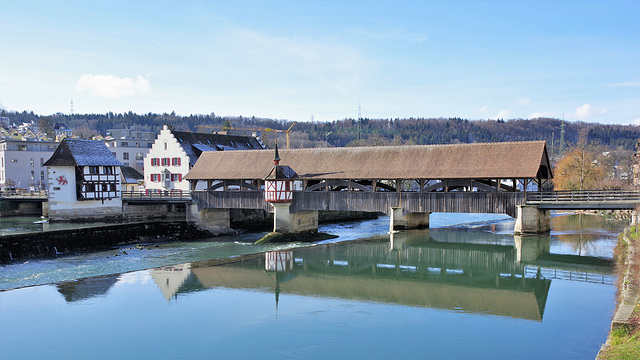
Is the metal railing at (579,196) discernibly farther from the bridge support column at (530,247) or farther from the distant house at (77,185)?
the distant house at (77,185)

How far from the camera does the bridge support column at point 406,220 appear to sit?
990 inches

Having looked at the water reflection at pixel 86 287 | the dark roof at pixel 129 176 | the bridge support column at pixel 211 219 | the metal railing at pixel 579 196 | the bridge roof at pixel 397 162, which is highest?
the bridge roof at pixel 397 162

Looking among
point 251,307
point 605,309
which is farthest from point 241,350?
point 605,309

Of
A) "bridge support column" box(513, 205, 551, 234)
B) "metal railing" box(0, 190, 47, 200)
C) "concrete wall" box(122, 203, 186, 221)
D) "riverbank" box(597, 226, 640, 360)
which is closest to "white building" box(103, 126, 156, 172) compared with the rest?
"metal railing" box(0, 190, 47, 200)

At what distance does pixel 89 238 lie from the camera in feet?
75.3

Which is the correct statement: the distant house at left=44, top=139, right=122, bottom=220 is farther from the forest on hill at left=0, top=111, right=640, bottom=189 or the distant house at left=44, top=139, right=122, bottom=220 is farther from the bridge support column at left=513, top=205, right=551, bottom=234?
the forest on hill at left=0, top=111, right=640, bottom=189

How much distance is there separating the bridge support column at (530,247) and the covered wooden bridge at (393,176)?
1.31 m

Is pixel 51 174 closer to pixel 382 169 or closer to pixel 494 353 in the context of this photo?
pixel 382 169

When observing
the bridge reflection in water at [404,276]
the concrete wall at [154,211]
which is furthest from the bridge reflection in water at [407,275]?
the concrete wall at [154,211]

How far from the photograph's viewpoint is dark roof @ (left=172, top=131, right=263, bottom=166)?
125ft

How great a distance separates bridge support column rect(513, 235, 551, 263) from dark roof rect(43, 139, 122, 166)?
23269mm

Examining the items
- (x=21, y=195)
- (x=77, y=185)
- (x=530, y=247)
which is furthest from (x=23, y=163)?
(x=530, y=247)

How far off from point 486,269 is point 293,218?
1024cm

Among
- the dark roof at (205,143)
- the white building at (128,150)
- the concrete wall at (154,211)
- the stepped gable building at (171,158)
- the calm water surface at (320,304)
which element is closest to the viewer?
the calm water surface at (320,304)
